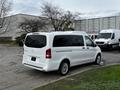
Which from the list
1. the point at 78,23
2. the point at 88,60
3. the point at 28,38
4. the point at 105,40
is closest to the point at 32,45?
the point at 28,38

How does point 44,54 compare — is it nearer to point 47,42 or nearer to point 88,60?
point 47,42

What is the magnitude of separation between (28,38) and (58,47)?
1.73 metres

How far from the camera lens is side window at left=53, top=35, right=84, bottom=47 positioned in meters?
8.14

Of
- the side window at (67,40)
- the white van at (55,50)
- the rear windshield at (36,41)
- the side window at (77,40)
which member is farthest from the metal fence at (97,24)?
the rear windshield at (36,41)

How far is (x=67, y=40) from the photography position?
881 centimetres

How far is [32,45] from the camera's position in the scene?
8.51m

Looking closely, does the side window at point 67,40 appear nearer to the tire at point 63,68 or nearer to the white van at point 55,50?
the white van at point 55,50

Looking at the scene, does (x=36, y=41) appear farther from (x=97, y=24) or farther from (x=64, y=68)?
(x=97, y=24)

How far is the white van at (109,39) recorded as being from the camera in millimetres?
20000

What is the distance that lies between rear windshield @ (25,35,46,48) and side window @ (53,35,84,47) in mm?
517

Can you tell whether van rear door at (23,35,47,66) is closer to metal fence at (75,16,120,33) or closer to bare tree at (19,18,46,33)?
bare tree at (19,18,46,33)

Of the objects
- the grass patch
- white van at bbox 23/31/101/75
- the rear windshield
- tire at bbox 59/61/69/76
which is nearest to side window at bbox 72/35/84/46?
white van at bbox 23/31/101/75

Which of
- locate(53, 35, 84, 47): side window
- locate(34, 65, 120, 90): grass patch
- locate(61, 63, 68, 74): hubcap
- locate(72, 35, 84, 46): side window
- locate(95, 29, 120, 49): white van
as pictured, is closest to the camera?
locate(34, 65, 120, 90): grass patch

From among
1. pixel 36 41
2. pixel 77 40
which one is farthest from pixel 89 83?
pixel 77 40
